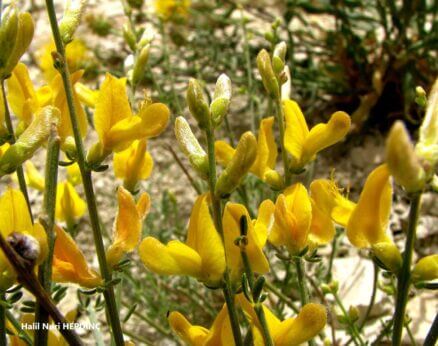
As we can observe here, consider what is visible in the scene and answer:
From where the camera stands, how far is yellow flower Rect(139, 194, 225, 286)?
928 mm

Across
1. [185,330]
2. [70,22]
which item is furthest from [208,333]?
[70,22]

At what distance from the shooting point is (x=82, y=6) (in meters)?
1.17

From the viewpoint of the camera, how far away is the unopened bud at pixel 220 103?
38.2 inches

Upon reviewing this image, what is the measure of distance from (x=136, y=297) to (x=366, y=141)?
1.11m

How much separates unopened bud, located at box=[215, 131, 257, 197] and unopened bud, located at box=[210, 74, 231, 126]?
0.29 feet

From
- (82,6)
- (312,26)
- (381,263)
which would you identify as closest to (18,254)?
(381,263)

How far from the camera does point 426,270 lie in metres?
0.87

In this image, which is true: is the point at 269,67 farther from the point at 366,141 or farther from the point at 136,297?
the point at 366,141

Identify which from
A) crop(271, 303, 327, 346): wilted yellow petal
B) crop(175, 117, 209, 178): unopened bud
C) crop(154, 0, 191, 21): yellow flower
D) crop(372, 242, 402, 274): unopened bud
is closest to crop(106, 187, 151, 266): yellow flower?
crop(175, 117, 209, 178): unopened bud

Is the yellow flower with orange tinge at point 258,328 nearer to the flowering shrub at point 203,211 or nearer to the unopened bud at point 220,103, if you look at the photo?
the flowering shrub at point 203,211

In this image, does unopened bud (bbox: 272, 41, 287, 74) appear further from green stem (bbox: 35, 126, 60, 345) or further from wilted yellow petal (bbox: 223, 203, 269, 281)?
green stem (bbox: 35, 126, 60, 345)

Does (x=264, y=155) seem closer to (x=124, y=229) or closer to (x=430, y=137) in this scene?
(x=124, y=229)

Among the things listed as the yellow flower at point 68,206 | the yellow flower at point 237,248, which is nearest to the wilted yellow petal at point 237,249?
the yellow flower at point 237,248

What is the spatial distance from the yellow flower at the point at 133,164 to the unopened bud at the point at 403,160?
1.89ft
